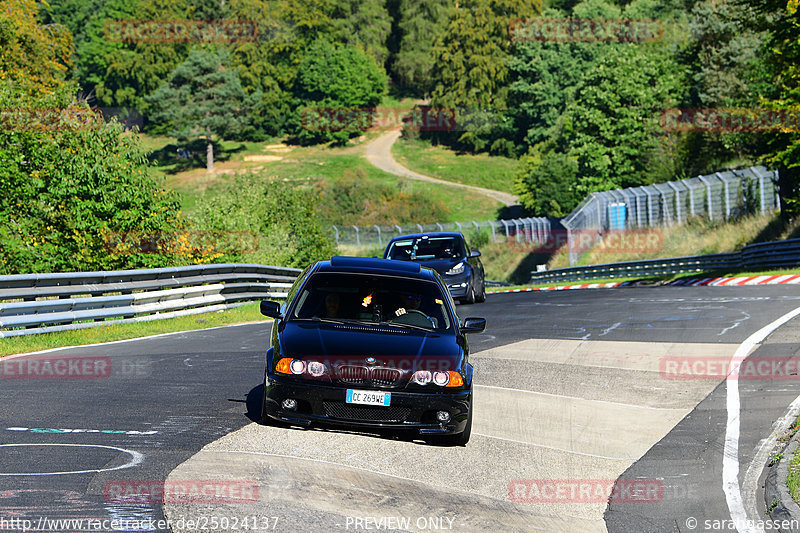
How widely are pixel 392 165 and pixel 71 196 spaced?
78.3m

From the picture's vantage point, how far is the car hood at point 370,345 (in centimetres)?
811

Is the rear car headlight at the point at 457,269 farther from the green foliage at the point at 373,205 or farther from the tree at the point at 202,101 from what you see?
the tree at the point at 202,101

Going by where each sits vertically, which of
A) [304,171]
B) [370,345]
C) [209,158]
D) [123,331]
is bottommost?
[304,171]

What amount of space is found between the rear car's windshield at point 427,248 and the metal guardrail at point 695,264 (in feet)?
46.3

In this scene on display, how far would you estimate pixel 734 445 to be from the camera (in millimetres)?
8766

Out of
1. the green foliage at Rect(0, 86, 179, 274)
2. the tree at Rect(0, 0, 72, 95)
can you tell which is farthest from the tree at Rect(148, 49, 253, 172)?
the green foliage at Rect(0, 86, 179, 274)

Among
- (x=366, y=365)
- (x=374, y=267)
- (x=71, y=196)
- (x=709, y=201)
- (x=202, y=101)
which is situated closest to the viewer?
(x=366, y=365)

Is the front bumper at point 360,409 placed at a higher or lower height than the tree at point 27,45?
lower

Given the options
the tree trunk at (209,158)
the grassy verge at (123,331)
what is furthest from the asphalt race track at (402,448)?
the tree trunk at (209,158)

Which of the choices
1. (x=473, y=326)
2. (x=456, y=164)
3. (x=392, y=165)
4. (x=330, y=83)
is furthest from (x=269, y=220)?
(x=330, y=83)

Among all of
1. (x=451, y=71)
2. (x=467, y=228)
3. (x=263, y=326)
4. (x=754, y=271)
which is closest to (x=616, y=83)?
(x=467, y=228)

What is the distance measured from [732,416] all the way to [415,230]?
52.9 meters

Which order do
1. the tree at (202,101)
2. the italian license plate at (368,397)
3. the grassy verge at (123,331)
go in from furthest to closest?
the tree at (202,101), the grassy verge at (123,331), the italian license plate at (368,397)

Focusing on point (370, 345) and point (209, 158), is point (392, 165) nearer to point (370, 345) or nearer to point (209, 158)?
point (209, 158)
